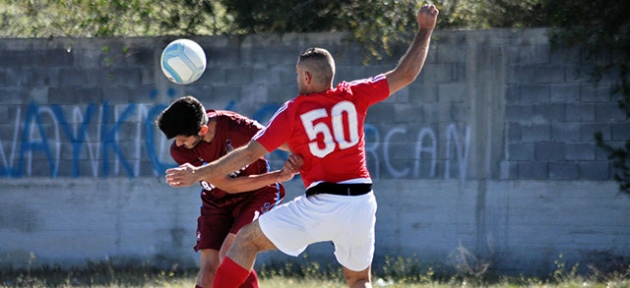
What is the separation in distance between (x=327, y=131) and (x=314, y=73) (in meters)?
0.36

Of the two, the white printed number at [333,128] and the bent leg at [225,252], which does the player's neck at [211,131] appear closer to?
the bent leg at [225,252]

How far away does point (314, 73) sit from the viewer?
18.9ft

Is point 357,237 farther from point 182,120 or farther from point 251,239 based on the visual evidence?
point 182,120

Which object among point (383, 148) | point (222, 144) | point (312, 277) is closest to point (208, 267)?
point (222, 144)

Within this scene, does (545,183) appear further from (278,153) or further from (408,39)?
(278,153)

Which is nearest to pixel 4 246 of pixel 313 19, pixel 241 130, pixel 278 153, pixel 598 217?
pixel 278 153

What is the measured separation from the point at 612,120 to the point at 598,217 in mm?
915

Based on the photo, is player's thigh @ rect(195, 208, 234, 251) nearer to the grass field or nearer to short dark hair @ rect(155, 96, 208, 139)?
short dark hair @ rect(155, 96, 208, 139)

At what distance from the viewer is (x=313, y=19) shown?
32.0ft

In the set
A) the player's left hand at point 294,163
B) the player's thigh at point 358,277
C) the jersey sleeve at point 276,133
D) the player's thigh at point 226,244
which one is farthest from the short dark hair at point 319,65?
the player's thigh at point 226,244

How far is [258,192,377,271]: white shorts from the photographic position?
5691 mm

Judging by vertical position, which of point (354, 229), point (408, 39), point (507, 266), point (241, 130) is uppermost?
point (408, 39)

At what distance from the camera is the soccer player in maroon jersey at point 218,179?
6223mm

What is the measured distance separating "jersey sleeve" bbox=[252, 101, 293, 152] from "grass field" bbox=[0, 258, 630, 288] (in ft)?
10.1
